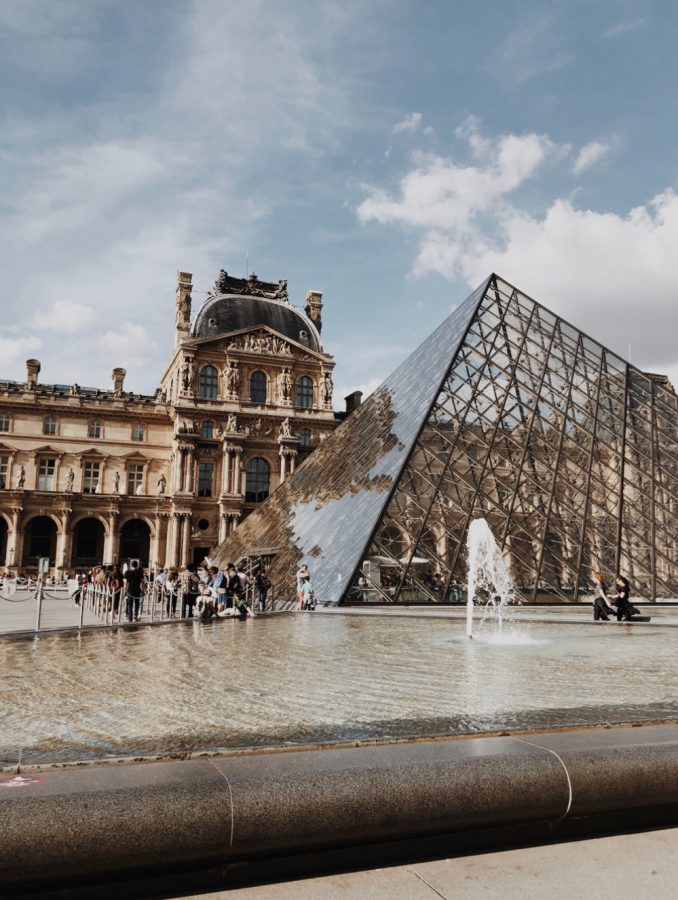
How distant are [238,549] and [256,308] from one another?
30.0m

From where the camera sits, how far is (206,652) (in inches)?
325

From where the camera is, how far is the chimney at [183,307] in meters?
49.7

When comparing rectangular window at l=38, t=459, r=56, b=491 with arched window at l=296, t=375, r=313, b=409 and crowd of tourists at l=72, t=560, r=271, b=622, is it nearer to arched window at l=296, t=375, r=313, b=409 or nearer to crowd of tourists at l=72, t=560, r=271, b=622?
arched window at l=296, t=375, r=313, b=409

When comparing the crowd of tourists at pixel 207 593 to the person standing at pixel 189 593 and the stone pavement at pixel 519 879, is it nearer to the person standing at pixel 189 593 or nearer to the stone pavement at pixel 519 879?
the person standing at pixel 189 593

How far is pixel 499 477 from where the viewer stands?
1797 cm

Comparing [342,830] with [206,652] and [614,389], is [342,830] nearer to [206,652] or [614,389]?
[206,652]

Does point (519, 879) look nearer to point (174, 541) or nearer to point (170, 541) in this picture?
point (174, 541)

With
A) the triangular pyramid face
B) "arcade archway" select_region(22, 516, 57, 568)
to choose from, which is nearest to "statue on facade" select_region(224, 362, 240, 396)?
"arcade archway" select_region(22, 516, 57, 568)

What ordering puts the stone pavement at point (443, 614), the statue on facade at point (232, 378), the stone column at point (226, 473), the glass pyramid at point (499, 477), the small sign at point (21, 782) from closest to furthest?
the small sign at point (21, 782) → the stone pavement at point (443, 614) → the glass pyramid at point (499, 477) → the stone column at point (226, 473) → the statue on facade at point (232, 378)

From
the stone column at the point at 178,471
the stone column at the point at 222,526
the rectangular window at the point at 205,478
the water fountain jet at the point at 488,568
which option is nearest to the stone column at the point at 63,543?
the stone column at the point at 178,471

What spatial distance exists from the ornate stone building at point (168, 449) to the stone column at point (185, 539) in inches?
2.4

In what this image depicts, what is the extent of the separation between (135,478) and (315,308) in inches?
732

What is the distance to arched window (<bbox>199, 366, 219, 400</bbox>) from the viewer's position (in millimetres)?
47156

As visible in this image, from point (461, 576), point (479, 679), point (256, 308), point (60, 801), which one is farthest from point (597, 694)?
point (256, 308)
